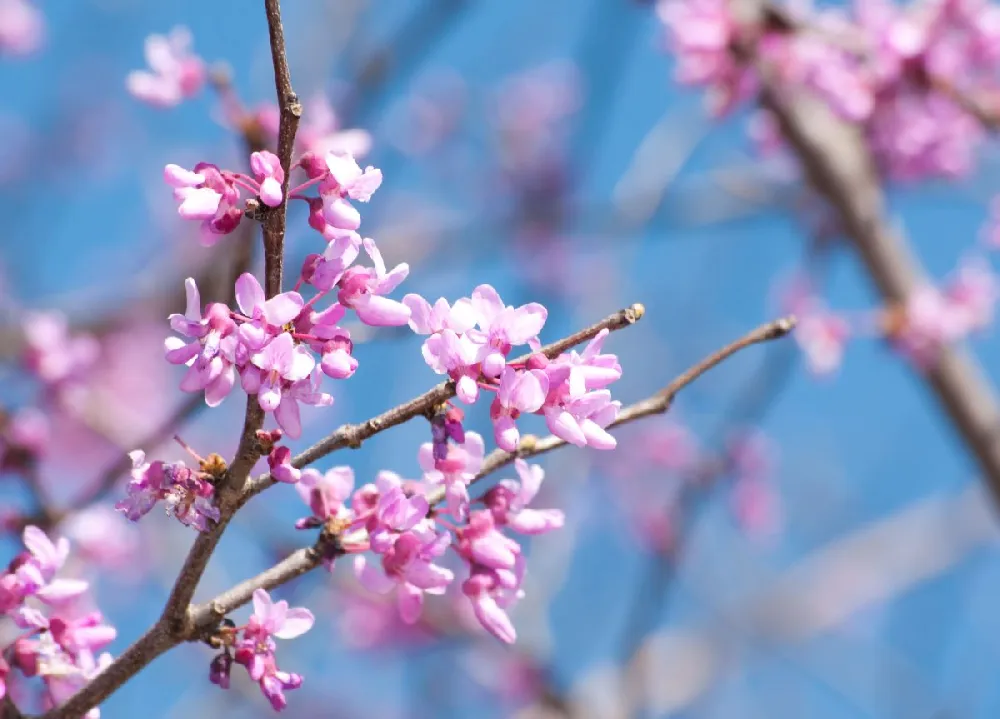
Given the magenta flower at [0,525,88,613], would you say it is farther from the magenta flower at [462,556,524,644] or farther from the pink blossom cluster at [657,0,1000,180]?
the pink blossom cluster at [657,0,1000,180]

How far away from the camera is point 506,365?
1.45 meters

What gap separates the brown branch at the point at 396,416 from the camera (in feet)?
4.52

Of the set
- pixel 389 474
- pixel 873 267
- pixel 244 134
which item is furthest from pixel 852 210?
pixel 389 474

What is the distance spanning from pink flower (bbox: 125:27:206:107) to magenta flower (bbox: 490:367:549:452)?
135 centimetres

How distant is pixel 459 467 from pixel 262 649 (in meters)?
0.43

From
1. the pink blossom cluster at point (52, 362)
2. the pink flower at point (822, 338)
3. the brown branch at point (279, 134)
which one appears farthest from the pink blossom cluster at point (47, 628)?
the pink flower at point (822, 338)

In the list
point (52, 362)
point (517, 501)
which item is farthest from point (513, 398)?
point (52, 362)

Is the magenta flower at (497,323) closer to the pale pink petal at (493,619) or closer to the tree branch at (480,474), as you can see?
the tree branch at (480,474)

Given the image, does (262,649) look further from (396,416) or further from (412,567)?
(396,416)

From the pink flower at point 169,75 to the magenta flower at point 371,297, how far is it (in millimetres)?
1145

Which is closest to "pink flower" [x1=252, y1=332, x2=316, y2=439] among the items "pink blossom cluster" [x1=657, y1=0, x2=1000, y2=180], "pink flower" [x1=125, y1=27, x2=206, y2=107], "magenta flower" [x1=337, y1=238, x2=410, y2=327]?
"magenta flower" [x1=337, y1=238, x2=410, y2=327]

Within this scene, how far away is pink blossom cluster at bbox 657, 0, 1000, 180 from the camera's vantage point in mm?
3824

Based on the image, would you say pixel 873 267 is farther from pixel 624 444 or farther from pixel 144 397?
pixel 144 397

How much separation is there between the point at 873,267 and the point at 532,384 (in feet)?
10.8
